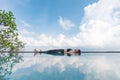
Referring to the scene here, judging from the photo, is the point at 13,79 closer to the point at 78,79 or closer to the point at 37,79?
the point at 37,79

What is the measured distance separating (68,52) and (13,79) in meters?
64.0

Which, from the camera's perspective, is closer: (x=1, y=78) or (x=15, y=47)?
(x=1, y=78)

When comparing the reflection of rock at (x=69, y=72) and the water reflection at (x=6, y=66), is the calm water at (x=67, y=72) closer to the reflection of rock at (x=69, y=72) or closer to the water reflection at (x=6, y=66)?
the reflection of rock at (x=69, y=72)

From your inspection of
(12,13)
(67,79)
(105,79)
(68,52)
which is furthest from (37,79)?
(68,52)

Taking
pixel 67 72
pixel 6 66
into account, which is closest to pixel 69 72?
pixel 67 72

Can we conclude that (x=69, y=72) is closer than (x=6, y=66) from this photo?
Yes

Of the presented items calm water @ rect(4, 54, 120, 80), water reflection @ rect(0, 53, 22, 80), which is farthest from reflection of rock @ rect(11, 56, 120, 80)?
water reflection @ rect(0, 53, 22, 80)

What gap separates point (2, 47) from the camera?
172 ft

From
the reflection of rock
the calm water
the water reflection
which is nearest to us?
the reflection of rock

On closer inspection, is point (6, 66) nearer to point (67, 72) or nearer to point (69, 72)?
point (67, 72)

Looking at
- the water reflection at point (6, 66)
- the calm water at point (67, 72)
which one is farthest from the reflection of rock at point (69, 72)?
the water reflection at point (6, 66)

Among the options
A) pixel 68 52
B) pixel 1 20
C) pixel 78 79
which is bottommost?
pixel 78 79

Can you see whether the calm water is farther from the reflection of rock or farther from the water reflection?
the water reflection

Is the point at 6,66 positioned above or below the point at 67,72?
above
